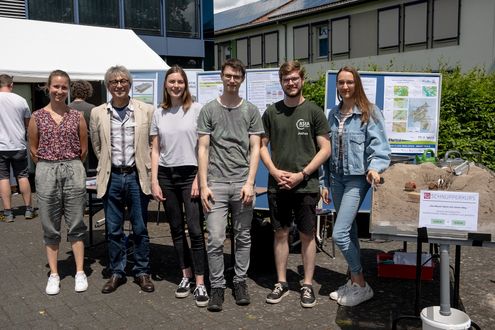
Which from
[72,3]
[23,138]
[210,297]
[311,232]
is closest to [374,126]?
[311,232]

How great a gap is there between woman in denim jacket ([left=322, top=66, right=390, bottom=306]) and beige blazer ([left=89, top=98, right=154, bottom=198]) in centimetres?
144

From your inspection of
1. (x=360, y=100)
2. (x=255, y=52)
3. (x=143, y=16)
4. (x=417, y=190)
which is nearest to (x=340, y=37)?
(x=255, y=52)

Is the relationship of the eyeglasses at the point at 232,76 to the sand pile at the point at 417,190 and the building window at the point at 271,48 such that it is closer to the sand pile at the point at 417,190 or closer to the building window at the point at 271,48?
the sand pile at the point at 417,190

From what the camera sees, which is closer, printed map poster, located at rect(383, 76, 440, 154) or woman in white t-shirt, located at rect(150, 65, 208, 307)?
woman in white t-shirt, located at rect(150, 65, 208, 307)

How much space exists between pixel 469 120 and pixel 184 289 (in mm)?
4148

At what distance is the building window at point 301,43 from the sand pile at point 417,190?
77.3 feet

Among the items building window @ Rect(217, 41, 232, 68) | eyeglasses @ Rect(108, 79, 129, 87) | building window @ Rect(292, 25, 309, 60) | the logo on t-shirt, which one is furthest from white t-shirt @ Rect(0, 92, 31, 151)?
building window @ Rect(217, 41, 232, 68)

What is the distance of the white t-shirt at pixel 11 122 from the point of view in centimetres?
676

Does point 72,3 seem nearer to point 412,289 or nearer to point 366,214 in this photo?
point 366,214

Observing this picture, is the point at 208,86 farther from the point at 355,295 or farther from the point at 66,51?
the point at 66,51

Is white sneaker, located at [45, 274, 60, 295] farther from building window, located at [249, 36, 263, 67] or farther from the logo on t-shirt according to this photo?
building window, located at [249, 36, 263, 67]

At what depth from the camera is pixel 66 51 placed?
8.69 metres

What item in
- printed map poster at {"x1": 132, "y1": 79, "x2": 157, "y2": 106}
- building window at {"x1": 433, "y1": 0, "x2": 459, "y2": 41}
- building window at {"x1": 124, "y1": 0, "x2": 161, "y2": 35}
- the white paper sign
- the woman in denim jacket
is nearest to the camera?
the white paper sign

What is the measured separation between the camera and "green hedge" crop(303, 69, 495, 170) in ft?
20.0
